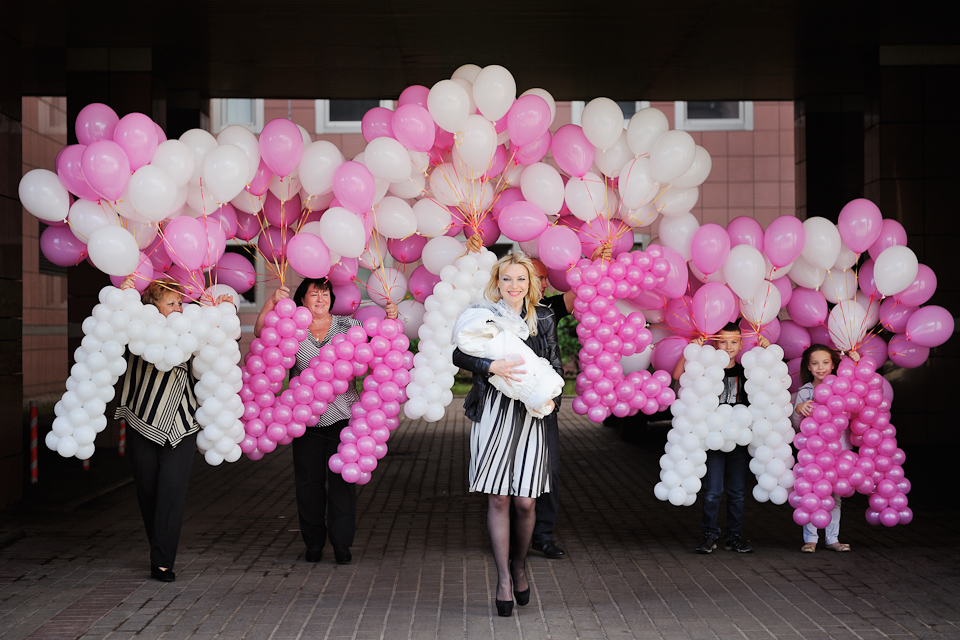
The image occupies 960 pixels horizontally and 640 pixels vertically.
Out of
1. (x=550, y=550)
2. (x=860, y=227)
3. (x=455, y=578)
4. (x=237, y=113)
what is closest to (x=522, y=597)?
(x=455, y=578)

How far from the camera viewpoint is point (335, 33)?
391 inches

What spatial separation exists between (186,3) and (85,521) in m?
4.81

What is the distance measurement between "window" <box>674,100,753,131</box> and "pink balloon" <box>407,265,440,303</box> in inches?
763

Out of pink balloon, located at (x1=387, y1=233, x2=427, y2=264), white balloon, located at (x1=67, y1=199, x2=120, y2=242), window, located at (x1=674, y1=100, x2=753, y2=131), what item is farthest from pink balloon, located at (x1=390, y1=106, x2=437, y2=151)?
window, located at (x1=674, y1=100, x2=753, y2=131)

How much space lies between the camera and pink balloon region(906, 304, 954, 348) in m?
6.16

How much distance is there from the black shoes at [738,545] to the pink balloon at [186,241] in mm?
3833

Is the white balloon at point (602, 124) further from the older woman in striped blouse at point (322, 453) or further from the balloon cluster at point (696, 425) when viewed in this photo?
the older woman in striped blouse at point (322, 453)

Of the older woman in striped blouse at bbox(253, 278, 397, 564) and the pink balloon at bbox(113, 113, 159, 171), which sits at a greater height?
the pink balloon at bbox(113, 113, 159, 171)

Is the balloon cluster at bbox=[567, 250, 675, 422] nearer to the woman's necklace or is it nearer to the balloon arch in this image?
the balloon arch

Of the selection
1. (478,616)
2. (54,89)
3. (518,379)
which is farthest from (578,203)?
(54,89)

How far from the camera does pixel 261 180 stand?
599cm

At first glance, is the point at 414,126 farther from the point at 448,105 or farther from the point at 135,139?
the point at 135,139

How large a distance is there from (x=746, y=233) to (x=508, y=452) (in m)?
2.31

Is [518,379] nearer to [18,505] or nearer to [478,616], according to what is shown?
[478,616]
